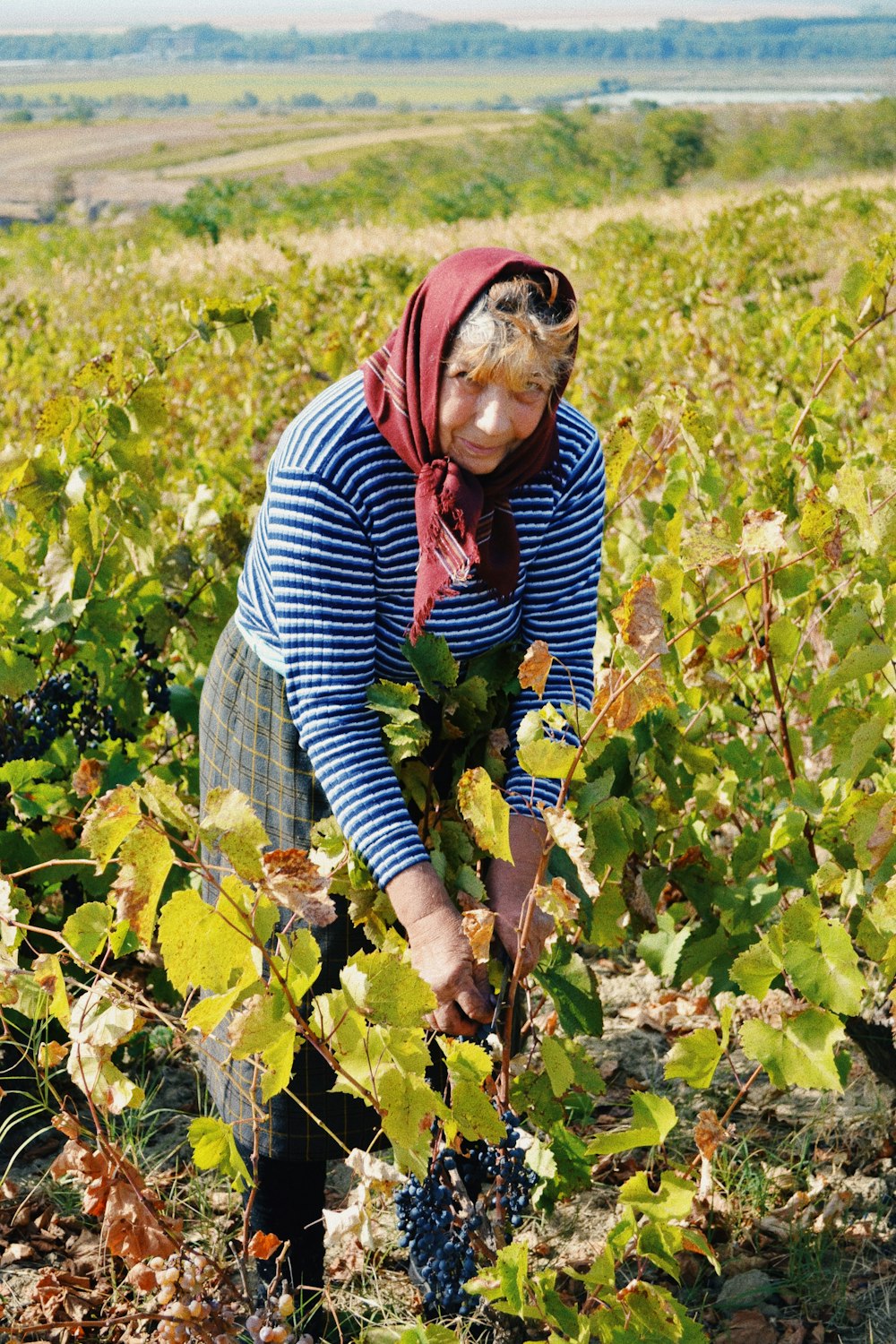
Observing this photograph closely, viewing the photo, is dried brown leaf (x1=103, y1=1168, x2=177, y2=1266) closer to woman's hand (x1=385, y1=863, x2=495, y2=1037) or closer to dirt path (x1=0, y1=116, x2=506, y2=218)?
woman's hand (x1=385, y1=863, x2=495, y2=1037)

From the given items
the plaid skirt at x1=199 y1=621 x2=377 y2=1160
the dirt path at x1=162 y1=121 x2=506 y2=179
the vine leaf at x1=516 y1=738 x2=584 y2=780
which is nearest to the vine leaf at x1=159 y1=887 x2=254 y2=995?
the vine leaf at x1=516 y1=738 x2=584 y2=780

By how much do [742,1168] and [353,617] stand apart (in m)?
1.13

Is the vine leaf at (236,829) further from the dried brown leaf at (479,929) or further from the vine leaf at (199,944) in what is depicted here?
the dried brown leaf at (479,929)

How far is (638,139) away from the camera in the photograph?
136 feet

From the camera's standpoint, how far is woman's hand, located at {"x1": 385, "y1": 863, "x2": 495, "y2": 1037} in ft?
4.57

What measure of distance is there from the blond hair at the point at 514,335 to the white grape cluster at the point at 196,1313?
0.99m

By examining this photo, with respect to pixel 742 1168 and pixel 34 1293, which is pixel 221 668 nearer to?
pixel 34 1293

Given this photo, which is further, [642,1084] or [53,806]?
[642,1084]

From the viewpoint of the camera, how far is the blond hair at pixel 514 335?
4.39ft

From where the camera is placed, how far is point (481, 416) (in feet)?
4.55

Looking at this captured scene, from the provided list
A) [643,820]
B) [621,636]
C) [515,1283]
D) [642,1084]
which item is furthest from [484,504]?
[642,1084]

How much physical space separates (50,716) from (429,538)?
1.07 metres

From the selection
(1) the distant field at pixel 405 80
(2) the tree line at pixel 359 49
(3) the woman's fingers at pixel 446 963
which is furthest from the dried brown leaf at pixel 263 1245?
(2) the tree line at pixel 359 49

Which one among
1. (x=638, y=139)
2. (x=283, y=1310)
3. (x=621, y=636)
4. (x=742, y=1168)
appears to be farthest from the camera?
(x=638, y=139)
